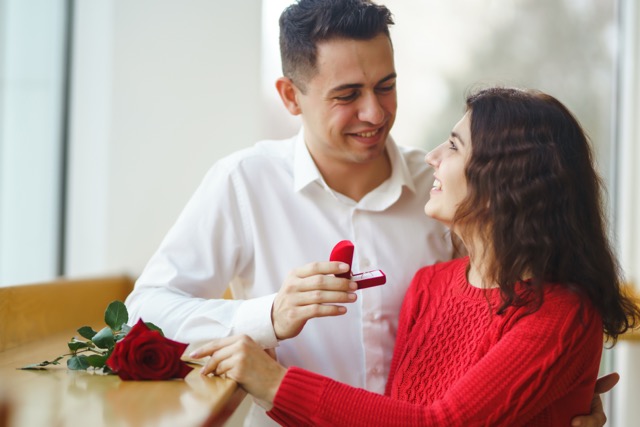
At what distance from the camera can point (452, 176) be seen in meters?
1.64

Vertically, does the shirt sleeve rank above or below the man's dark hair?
below

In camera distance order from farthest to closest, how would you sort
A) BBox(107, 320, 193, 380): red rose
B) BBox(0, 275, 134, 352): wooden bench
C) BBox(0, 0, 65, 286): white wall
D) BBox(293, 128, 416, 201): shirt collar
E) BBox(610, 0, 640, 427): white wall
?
BBox(610, 0, 640, 427): white wall → BBox(0, 0, 65, 286): white wall → BBox(293, 128, 416, 201): shirt collar → BBox(0, 275, 134, 352): wooden bench → BBox(107, 320, 193, 380): red rose

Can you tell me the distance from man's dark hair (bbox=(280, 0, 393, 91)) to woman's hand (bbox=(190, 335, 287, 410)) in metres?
0.81

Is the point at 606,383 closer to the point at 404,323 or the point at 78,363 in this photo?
the point at 404,323

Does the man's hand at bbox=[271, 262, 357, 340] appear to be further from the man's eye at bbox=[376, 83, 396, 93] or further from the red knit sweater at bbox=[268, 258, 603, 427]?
the man's eye at bbox=[376, 83, 396, 93]

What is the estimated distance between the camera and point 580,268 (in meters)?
1.53

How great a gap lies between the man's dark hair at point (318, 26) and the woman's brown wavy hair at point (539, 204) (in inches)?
17.9

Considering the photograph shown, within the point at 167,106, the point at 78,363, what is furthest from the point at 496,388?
the point at 167,106

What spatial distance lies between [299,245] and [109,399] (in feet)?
2.66

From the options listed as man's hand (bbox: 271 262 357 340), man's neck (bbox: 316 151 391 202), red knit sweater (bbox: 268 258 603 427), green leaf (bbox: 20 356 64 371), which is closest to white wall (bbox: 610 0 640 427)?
man's neck (bbox: 316 151 391 202)

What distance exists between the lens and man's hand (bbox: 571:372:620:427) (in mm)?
1542

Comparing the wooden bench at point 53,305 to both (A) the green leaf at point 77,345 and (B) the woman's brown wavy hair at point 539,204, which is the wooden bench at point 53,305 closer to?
(A) the green leaf at point 77,345

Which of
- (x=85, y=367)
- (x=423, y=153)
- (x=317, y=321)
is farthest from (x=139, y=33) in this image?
(x=85, y=367)

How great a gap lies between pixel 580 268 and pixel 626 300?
176 millimetres
